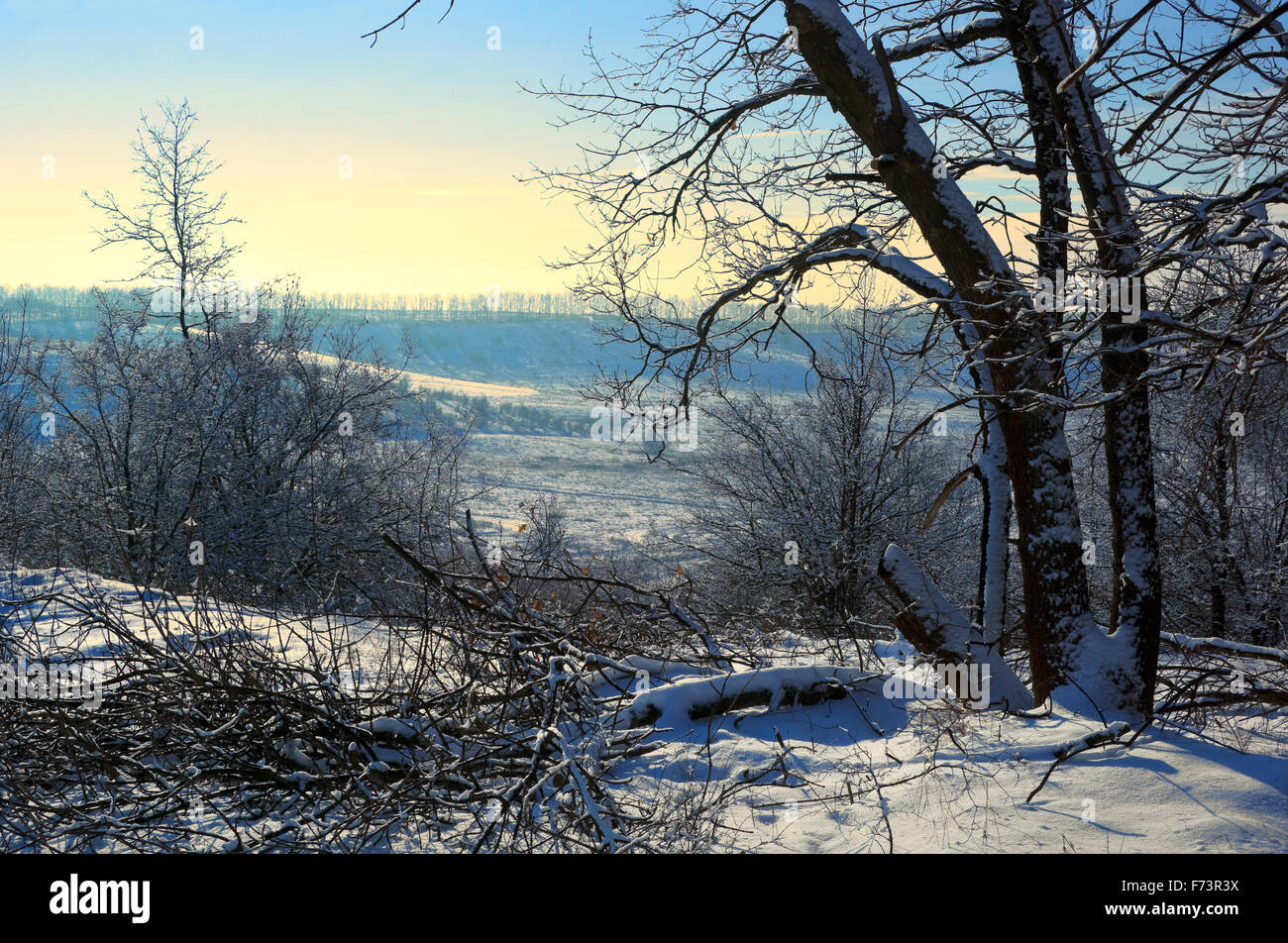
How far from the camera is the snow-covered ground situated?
319cm

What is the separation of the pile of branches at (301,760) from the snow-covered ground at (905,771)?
16 centimetres

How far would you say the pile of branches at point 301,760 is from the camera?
3.53 meters

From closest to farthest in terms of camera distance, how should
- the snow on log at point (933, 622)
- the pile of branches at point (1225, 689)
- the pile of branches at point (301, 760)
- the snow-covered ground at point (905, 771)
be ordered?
1. the snow-covered ground at point (905, 771)
2. the pile of branches at point (301, 760)
3. the pile of branches at point (1225, 689)
4. the snow on log at point (933, 622)

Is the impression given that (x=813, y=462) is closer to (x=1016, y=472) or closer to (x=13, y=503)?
(x=1016, y=472)

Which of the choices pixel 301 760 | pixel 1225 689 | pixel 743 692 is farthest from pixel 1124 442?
pixel 301 760

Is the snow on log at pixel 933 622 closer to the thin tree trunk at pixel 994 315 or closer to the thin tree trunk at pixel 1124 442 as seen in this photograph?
the thin tree trunk at pixel 994 315

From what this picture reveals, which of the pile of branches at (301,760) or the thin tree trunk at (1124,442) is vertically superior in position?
the thin tree trunk at (1124,442)

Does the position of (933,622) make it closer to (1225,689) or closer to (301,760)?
(1225,689)

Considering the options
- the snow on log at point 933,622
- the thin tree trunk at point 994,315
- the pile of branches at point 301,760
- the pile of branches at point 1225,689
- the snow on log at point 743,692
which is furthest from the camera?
the snow on log at point 933,622

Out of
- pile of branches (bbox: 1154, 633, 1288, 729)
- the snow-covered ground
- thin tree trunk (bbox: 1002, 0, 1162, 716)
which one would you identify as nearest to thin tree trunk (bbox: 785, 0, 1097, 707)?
thin tree trunk (bbox: 1002, 0, 1162, 716)

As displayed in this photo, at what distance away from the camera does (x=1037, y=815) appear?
10.9 ft

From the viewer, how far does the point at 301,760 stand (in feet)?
13.4

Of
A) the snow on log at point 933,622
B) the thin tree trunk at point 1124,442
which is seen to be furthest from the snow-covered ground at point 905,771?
the thin tree trunk at point 1124,442
